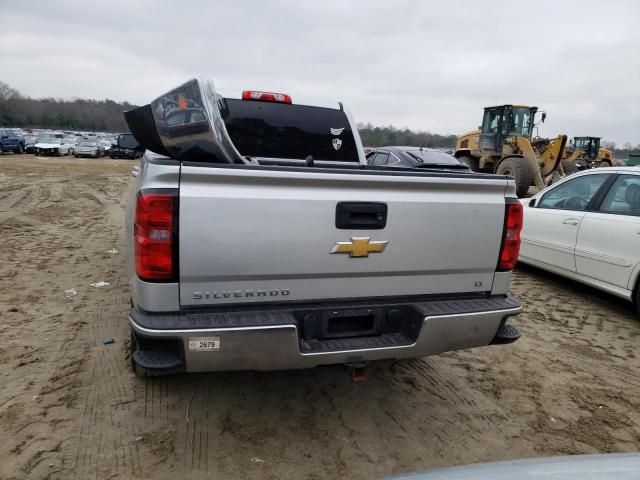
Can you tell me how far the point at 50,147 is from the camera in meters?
35.4

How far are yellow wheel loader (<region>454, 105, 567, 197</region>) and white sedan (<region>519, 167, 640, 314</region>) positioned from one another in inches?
365

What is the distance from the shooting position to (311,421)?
320cm

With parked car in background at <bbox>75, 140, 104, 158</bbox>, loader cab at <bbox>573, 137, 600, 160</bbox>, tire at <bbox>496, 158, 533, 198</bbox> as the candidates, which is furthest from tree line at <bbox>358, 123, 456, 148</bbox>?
tire at <bbox>496, 158, 533, 198</bbox>

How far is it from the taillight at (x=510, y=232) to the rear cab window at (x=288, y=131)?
235 centimetres

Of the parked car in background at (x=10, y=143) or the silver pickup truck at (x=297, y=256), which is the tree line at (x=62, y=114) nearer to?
the parked car in background at (x=10, y=143)

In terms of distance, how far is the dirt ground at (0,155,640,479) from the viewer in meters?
2.77

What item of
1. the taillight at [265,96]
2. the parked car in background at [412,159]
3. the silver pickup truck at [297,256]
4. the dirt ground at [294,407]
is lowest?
the dirt ground at [294,407]

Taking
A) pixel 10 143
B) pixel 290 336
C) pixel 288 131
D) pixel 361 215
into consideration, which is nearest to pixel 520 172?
pixel 288 131

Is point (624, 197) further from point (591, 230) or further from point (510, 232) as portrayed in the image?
point (510, 232)

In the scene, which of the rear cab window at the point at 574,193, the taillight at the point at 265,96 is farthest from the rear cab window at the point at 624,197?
the taillight at the point at 265,96

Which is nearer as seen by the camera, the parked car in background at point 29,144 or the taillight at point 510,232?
the taillight at point 510,232

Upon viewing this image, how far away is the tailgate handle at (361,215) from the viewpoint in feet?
8.57

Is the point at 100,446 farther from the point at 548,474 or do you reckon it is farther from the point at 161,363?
Answer: the point at 548,474

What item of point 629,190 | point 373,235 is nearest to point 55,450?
point 373,235
